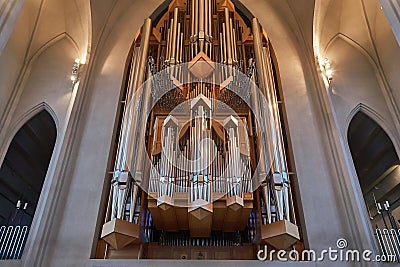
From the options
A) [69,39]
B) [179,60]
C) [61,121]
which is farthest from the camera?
[69,39]

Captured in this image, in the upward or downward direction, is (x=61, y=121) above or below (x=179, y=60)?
below

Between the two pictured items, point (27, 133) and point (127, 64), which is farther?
point (27, 133)

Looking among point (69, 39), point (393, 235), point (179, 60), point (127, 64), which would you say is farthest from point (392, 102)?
point (69, 39)

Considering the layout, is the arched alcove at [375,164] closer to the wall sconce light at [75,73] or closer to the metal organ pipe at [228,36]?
the metal organ pipe at [228,36]

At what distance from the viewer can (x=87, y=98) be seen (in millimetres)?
8570

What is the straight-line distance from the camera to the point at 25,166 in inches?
440

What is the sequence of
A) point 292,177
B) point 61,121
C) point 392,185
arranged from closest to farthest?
1. point 292,177
2. point 61,121
3. point 392,185

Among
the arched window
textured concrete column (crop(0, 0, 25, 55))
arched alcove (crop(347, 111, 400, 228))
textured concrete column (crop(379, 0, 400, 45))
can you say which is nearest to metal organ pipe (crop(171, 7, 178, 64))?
the arched window

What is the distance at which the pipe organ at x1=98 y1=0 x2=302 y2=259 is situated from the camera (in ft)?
21.3

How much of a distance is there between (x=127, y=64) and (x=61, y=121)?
2.33 meters

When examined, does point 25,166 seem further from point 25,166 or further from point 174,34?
point 174,34

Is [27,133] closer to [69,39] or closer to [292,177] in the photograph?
[69,39]

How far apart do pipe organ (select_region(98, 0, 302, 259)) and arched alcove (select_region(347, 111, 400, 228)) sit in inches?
114

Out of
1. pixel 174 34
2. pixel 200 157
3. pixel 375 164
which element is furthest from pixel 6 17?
pixel 375 164
